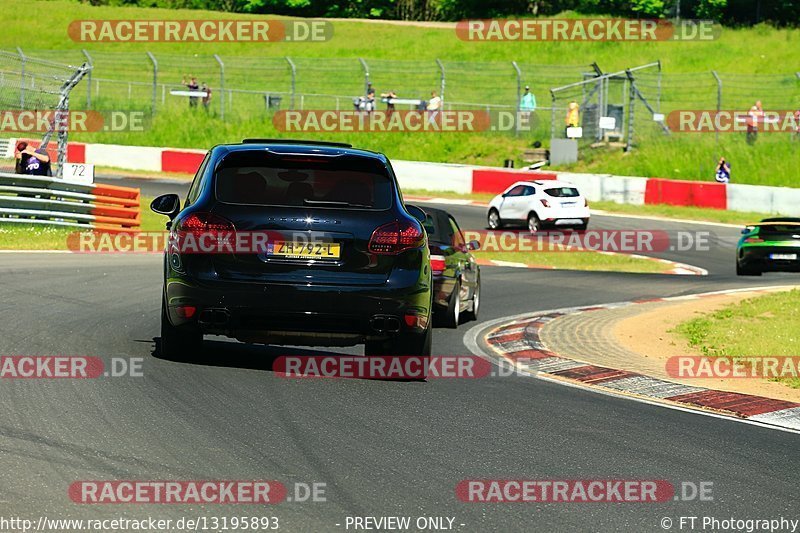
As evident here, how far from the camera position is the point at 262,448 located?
7090 mm

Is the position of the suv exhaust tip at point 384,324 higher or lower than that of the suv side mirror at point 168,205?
lower

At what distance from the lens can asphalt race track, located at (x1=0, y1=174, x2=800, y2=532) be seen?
6023mm

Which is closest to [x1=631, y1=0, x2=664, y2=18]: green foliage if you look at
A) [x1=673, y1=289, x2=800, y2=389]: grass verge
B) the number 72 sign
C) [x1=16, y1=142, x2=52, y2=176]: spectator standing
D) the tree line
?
the tree line

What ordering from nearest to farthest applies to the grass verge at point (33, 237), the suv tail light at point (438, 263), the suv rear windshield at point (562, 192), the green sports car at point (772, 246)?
the suv tail light at point (438, 263) → the grass verge at point (33, 237) → the green sports car at point (772, 246) → the suv rear windshield at point (562, 192)

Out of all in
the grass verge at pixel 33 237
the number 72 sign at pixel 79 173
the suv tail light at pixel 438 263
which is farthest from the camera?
the number 72 sign at pixel 79 173

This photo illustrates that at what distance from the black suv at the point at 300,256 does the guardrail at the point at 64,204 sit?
14.2 m

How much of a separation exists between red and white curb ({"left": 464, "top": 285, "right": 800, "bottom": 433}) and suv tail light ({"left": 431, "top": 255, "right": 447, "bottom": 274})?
0.78 meters

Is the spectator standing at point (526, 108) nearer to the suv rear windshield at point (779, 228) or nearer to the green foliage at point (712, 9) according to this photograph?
the suv rear windshield at point (779, 228)

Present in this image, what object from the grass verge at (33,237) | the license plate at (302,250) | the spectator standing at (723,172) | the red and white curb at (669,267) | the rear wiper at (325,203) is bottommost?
the red and white curb at (669,267)

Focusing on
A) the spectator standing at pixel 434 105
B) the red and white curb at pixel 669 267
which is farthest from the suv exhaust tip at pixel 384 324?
the spectator standing at pixel 434 105

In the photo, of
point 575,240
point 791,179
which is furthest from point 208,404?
point 791,179

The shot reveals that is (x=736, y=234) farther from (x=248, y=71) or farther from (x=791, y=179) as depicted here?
(x=248, y=71)

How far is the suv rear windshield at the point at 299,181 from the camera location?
31.2 ft

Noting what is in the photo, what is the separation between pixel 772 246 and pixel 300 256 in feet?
55.1
